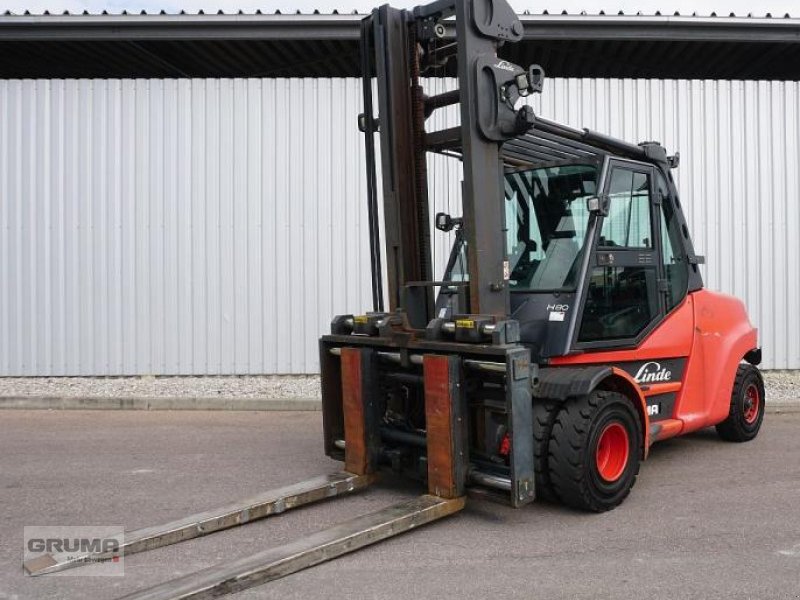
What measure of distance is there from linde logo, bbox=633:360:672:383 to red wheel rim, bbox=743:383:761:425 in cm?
181

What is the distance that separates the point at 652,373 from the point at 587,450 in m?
1.36

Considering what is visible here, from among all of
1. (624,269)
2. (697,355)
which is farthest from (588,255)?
(697,355)

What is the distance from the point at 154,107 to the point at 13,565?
27.8 ft

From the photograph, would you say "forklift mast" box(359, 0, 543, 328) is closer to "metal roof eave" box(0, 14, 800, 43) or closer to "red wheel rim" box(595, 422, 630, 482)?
"red wheel rim" box(595, 422, 630, 482)

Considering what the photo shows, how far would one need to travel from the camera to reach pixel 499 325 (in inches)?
172

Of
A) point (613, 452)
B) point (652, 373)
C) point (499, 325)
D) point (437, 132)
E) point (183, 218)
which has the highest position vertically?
point (437, 132)

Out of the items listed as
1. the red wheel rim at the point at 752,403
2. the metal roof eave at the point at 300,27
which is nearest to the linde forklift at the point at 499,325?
the red wheel rim at the point at 752,403

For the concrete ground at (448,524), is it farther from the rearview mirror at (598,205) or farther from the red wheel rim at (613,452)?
the rearview mirror at (598,205)

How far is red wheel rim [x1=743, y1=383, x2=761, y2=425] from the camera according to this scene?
6980 millimetres

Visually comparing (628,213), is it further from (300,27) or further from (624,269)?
(300,27)

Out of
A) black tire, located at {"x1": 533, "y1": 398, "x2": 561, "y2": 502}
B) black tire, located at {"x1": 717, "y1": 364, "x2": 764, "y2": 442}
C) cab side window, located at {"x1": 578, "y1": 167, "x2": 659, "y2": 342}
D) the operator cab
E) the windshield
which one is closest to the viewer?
black tire, located at {"x1": 533, "y1": 398, "x2": 561, "y2": 502}

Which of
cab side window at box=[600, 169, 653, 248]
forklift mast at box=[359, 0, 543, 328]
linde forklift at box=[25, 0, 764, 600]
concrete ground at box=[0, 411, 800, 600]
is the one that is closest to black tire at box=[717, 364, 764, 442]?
concrete ground at box=[0, 411, 800, 600]

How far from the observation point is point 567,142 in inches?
220

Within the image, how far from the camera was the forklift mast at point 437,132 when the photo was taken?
4664 millimetres
